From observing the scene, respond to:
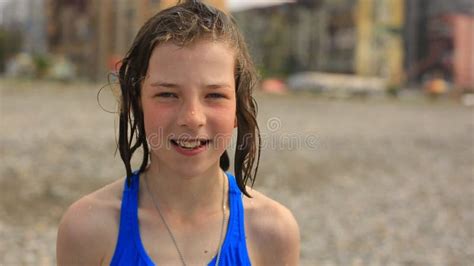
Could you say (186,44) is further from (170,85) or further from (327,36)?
(327,36)

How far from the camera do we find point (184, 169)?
1721mm

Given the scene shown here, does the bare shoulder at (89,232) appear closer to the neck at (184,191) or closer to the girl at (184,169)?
the girl at (184,169)

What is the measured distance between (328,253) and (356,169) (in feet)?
16.1

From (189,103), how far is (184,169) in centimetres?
19

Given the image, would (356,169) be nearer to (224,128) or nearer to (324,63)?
(224,128)

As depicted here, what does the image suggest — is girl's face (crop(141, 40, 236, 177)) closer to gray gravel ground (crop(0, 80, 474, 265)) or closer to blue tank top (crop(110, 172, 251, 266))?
blue tank top (crop(110, 172, 251, 266))

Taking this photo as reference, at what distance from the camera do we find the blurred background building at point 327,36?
52344 millimetres

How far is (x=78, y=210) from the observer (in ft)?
5.86

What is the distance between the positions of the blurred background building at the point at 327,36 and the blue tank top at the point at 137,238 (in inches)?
1909

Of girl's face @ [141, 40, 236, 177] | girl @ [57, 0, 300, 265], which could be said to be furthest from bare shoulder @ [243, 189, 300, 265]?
girl's face @ [141, 40, 236, 177]

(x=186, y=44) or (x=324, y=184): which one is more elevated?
(x=186, y=44)

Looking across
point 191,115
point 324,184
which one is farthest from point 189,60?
point 324,184

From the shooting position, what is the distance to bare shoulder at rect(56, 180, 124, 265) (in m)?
1.73

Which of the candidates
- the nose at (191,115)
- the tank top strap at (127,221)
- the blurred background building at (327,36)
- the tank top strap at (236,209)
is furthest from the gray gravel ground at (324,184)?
the blurred background building at (327,36)
